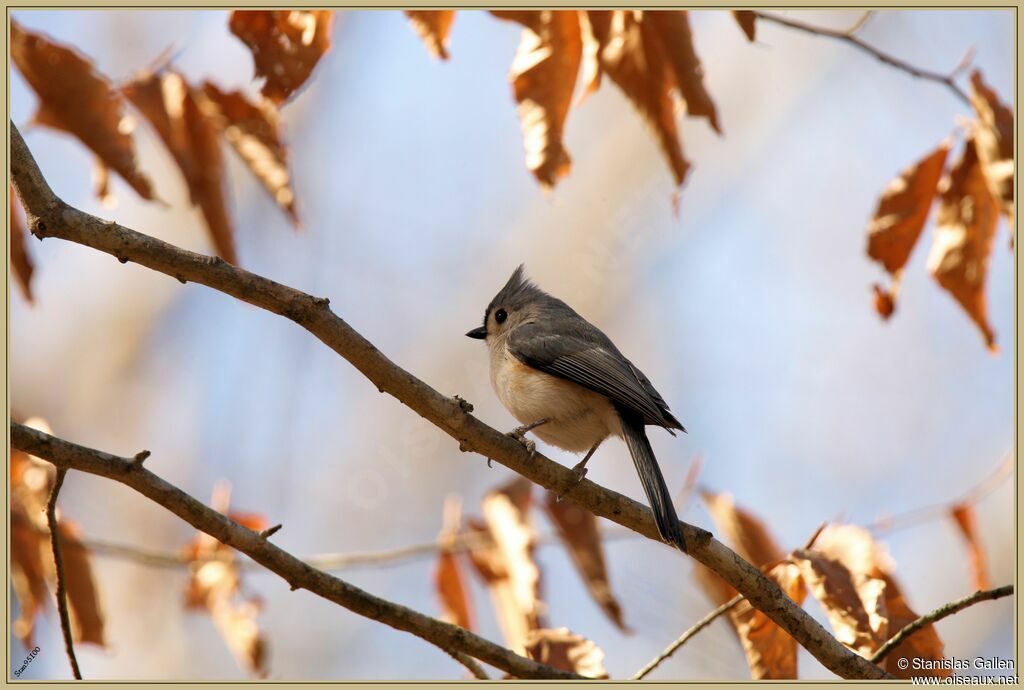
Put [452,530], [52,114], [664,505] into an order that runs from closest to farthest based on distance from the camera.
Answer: [664,505] → [52,114] → [452,530]

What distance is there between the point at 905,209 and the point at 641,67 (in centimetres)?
100

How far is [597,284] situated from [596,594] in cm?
449

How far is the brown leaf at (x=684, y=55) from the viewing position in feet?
7.96

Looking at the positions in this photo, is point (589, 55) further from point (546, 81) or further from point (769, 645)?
point (769, 645)

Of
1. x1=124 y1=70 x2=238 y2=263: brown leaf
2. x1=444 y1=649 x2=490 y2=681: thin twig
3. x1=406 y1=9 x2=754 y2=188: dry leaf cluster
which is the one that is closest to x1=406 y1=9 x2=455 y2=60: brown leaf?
x1=406 y1=9 x2=754 y2=188: dry leaf cluster

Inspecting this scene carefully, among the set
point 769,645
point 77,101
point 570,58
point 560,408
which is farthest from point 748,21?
point 77,101

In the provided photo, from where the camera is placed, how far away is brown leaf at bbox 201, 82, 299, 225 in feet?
9.02

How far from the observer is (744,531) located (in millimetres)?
3061

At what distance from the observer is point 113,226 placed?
1.96 m

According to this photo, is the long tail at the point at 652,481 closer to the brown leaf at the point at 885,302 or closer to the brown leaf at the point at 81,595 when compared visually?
the brown leaf at the point at 885,302

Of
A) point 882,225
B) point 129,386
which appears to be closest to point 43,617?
point 882,225

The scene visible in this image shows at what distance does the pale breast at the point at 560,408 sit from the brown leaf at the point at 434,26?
124 cm

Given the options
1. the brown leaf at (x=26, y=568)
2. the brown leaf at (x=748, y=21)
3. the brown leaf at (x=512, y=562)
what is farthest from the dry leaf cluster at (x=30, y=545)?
the brown leaf at (x=748, y=21)

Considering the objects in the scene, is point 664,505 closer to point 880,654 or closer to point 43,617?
point 880,654
